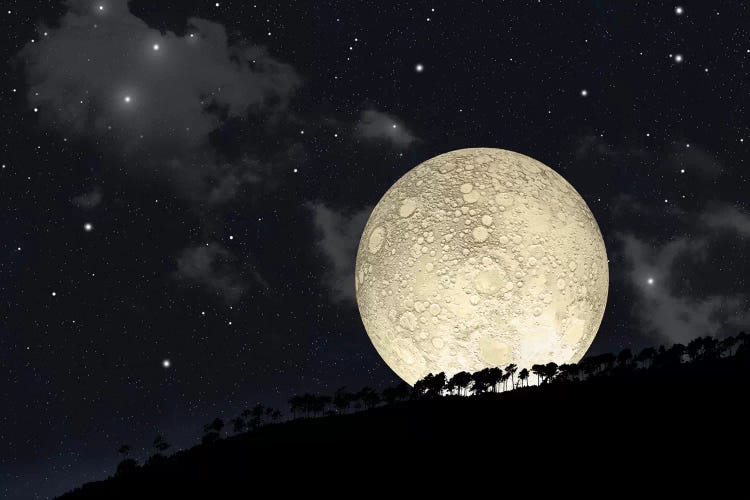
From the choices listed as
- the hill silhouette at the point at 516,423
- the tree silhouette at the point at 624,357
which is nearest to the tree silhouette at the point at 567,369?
the hill silhouette at the point at 516,423

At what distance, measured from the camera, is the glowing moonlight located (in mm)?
23594

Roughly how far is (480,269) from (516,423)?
24.9m

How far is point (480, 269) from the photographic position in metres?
23.5

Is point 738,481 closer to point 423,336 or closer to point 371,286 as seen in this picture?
point 423,336

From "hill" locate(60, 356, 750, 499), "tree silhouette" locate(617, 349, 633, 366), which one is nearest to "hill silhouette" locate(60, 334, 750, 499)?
"hill" locate(60, 356, 750, 499)

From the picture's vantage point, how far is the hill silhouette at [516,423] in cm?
3516

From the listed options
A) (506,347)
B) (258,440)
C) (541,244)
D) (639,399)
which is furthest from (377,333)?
(258,440)

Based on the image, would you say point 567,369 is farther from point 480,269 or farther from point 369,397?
point 369,397

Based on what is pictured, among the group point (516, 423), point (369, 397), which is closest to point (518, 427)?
point (516, 423)

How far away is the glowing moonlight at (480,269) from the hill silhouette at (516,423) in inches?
69.1

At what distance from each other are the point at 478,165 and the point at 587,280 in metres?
6.36

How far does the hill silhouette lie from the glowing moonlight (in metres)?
1.75

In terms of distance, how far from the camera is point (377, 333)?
26500 millimetres

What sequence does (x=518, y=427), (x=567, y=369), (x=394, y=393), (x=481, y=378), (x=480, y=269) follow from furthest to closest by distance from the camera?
(x=394, y=393)
(x=518, y=427)
(x=481, y=378)
(x=567, y=369)
(x=480, y=269)
